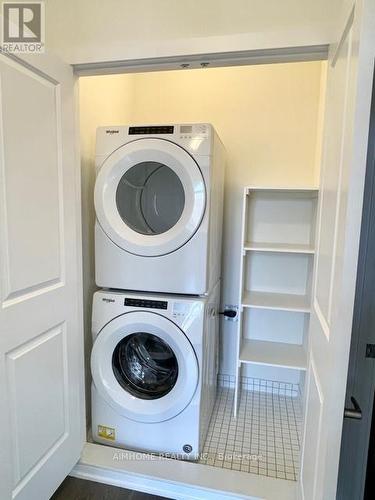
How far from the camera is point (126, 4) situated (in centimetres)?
124

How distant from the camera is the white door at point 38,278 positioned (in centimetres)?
101

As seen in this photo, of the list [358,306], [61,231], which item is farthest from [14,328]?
[358,306]

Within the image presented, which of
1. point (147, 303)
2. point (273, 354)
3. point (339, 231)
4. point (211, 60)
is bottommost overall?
point (273, 354)

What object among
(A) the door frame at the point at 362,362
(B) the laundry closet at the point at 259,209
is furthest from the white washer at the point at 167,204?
(A) the door frame at the point at 362,362

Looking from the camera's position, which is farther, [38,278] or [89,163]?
[89,163]

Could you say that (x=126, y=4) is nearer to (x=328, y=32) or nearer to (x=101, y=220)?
(x=328, y=32)

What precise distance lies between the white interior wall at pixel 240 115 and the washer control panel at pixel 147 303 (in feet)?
2.98

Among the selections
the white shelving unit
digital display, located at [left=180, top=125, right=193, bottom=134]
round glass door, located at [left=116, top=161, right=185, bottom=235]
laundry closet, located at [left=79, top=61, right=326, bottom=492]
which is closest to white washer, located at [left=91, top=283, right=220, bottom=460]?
laundry closet, located at [left=79, top=61, right=326, bottom=492]

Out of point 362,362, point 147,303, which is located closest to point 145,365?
point 147,303

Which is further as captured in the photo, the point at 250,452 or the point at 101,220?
the point at 250,452

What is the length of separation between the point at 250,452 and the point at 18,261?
1.56 metres

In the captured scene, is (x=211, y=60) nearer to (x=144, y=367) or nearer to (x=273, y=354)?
(x=144, y=367)

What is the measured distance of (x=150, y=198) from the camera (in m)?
1.68

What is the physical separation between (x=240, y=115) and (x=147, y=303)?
1.50 meters
